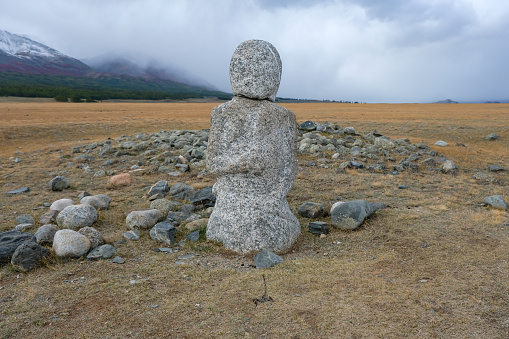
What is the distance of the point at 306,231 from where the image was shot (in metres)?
7.56

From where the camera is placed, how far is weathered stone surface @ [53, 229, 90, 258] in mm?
6277

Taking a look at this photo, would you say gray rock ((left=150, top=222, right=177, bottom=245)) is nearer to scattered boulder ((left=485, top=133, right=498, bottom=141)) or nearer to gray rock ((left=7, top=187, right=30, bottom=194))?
gray rock ((left=7, top=187, right=30, bottom=194))

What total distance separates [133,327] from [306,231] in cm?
412

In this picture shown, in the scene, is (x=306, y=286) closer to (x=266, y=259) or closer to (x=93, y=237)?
(x=266, y=259)

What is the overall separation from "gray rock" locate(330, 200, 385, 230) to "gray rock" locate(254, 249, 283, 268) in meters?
1.96

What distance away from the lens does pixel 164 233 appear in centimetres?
711

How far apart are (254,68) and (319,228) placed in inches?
131

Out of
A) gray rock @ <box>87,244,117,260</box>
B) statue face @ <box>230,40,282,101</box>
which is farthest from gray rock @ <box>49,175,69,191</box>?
statue face @ <box>230,40,282,101</box>

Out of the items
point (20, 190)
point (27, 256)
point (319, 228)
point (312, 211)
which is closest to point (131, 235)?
point (27, 256)

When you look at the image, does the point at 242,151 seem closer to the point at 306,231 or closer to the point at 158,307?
the point at 306,231

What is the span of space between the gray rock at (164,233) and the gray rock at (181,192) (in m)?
2.72

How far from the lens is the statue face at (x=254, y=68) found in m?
6.39

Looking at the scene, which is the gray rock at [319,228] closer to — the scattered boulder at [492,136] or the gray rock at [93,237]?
the gray rock at [93,237]

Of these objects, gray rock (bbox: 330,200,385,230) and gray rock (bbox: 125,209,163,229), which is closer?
gray rock (bbox: 330,200,385,230)
